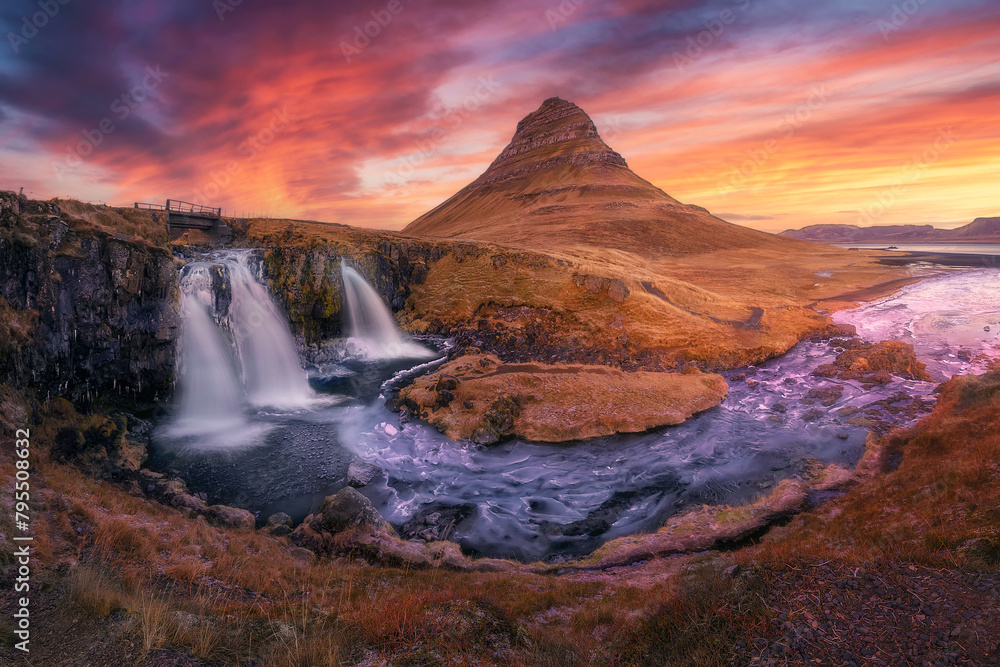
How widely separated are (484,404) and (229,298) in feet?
64.2

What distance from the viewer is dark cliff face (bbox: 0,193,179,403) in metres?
17.5

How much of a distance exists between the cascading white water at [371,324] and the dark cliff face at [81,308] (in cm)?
1366

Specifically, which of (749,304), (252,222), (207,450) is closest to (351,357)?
(207,450)

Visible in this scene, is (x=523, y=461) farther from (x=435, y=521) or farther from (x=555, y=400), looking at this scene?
(x=435, y=521)

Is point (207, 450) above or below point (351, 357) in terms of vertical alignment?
below

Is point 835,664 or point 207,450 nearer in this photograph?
point 835,664

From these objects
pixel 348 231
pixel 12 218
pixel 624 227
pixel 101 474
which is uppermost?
pixel 624 227

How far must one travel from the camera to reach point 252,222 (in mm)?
43781

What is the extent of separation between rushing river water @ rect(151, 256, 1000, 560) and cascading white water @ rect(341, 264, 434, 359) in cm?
785

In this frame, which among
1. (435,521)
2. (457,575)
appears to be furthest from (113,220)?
(457,575)

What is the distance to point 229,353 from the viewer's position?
26594mm

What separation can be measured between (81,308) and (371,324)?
19148 millimetres

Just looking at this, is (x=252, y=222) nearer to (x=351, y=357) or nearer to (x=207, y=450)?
(x=351, y=357)

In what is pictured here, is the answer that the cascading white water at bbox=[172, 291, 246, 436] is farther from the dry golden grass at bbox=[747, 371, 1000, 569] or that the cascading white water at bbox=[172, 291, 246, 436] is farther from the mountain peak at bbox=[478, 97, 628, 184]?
the mountain peak at bbox=[478, 97, 628, 184]
